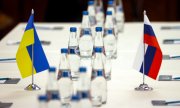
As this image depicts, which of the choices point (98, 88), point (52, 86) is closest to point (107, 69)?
point (98, 88)

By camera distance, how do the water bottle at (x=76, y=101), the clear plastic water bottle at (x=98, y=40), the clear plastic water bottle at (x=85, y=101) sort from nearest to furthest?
the water bottle at (x=76, y=101)
the clear plastic water bottle at (x=85, y=101)
the clear plastic water bottle at (x=98, y=40)

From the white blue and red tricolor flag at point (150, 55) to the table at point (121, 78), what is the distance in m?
0.09

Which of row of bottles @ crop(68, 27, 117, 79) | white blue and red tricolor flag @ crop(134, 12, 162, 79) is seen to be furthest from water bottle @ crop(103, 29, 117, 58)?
white blue and red tricolor flag @ crop(134, 12, 162, 79)

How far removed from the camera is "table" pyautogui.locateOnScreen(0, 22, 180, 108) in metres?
2.74

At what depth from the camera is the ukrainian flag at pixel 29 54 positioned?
2.96 metres

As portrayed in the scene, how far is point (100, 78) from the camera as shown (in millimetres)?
2555

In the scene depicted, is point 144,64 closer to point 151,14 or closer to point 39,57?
point 39,57

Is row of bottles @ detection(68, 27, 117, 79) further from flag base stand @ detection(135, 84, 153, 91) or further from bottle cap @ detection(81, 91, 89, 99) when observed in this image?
bottle cap @ detection(81, 91, 89, 99)

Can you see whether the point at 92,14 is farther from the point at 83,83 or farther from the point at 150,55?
the point at 83,83

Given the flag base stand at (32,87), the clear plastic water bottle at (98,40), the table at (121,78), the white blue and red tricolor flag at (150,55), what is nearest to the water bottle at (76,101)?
the table at (121,78)

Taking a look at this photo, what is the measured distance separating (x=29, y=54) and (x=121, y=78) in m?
0.58

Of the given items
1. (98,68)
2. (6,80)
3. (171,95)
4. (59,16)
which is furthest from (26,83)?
(59,16)

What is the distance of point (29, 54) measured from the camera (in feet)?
9.77

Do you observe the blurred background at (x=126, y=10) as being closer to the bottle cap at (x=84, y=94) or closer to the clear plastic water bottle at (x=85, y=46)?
the clear plastic water bottle at (x=85, y=46)
